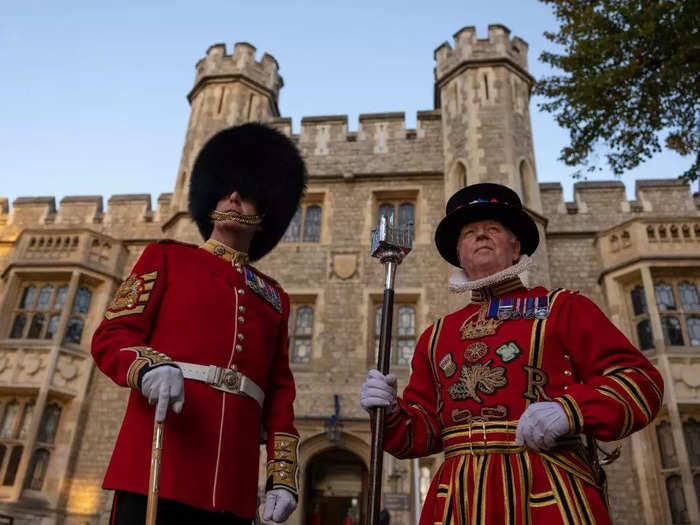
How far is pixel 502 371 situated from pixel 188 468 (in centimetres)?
123

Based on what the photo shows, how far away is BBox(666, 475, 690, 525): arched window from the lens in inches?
324

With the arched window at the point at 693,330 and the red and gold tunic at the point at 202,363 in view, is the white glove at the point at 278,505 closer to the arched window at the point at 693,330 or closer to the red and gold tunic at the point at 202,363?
the red and gold tunic at the point at 202,363

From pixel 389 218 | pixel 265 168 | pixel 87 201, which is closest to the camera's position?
pixel 389 218

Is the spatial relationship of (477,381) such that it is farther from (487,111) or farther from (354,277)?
(487,111)

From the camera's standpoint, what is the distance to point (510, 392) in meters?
2.16

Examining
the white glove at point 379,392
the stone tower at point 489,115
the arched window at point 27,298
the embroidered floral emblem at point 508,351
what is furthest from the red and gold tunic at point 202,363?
the arched window at point 27,298

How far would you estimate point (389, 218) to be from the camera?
9.46 ft

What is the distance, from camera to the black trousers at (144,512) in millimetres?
1989

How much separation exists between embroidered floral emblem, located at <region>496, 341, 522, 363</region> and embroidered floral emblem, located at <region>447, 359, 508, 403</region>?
0.14 ft

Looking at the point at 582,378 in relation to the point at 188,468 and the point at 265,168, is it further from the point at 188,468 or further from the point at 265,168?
the point at 265,168

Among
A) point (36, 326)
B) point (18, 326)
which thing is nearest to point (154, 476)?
point (36, 326)

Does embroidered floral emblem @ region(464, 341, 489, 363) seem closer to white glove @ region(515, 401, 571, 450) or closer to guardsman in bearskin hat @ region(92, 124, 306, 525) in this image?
white glove @ region(515, 401, 571, 450)

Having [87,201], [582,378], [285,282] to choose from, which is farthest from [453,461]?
[87,201]

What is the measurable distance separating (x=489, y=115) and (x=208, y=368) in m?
10.1
